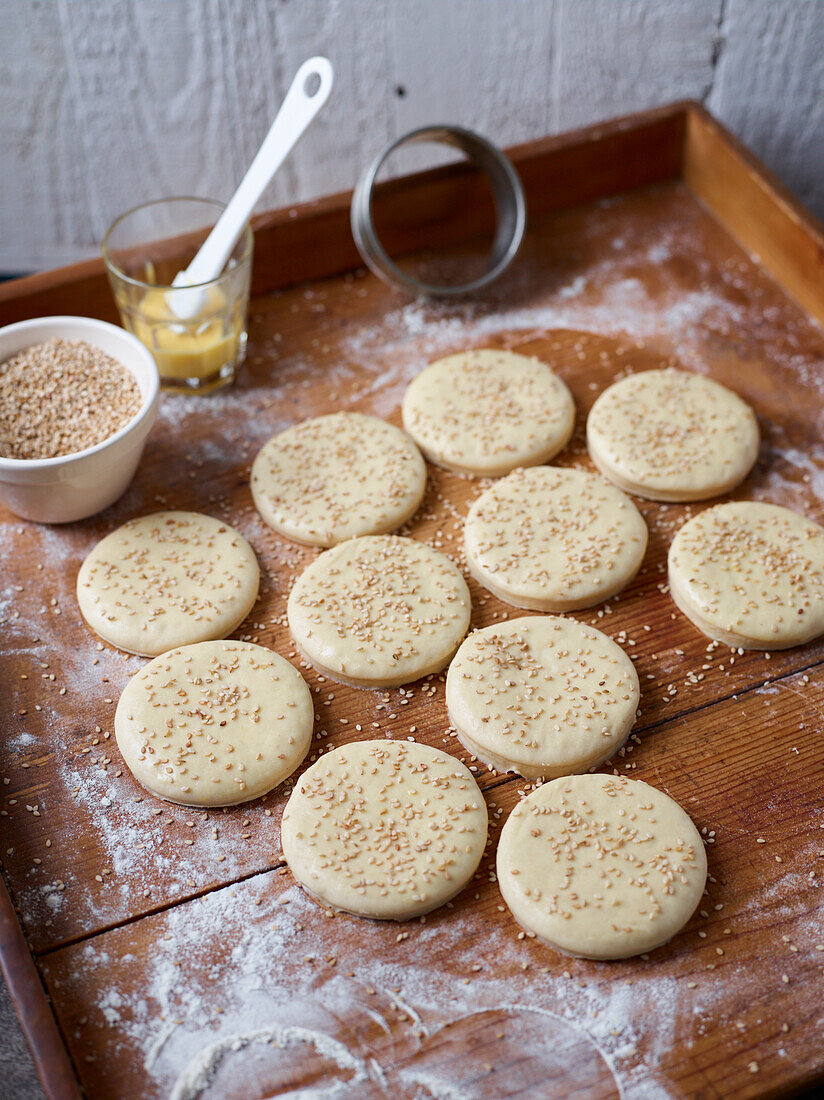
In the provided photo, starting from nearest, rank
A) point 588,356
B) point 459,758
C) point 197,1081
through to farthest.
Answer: point 197,1081
point 459,758
point 588,356

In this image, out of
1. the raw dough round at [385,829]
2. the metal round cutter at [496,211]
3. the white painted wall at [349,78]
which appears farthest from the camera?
the white painted wall at [349,78]

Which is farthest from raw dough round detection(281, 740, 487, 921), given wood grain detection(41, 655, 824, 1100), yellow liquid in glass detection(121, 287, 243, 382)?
yellow liquid in glass detection(121, 287, 243, 382)

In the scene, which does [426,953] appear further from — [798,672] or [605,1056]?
[798,672]

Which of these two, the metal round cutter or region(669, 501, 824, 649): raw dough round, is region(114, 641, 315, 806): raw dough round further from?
the metal round cutter

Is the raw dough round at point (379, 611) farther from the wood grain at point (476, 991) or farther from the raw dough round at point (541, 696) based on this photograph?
the wood grain at point (476, 991)

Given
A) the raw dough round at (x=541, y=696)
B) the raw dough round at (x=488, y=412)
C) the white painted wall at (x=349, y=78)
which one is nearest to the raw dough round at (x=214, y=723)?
the raw dough round at (x=541, y=696)

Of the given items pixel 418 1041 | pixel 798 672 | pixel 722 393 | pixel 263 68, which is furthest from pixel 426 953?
pixel 263 68

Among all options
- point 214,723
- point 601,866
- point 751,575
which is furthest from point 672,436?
point 214,723
